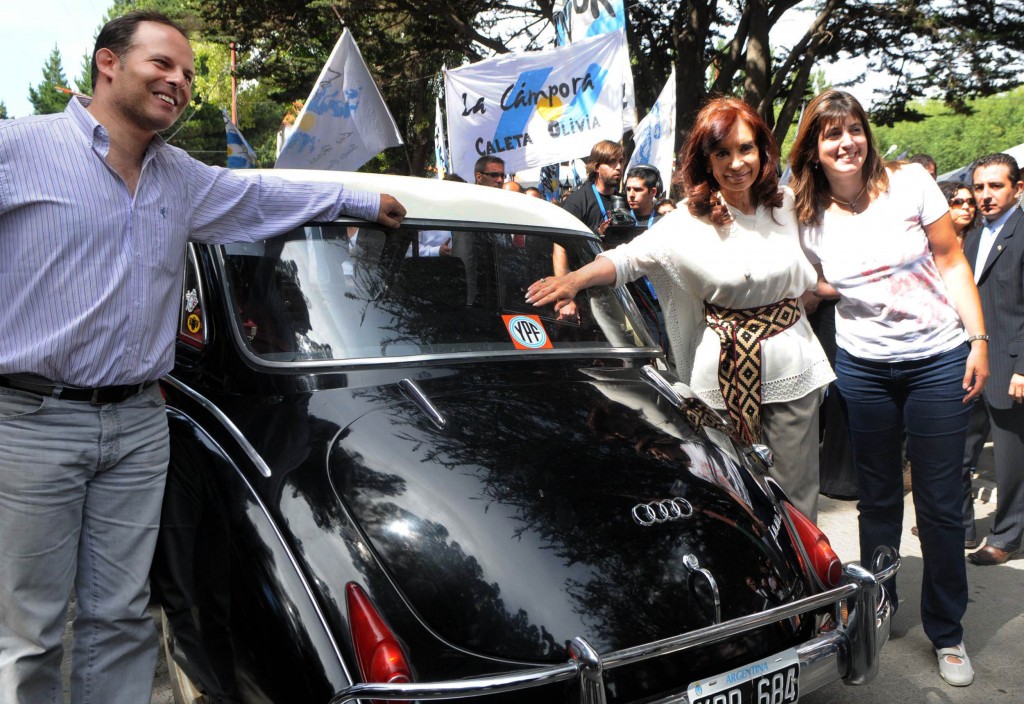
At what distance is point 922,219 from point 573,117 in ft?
20.3

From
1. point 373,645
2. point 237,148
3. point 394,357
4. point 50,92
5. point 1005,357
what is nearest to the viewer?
point 373,645

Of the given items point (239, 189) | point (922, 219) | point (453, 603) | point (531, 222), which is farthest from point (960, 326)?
point (239, 189)

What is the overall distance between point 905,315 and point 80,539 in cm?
306

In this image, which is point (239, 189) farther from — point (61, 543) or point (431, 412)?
point (61, 543)

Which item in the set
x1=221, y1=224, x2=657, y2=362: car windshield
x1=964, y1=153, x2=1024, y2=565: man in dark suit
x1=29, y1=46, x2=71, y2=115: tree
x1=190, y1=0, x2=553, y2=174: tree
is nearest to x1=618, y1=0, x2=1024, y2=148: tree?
x1=190, y1=0, x2=553, y2=174: tree

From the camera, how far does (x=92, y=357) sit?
2.70 meters

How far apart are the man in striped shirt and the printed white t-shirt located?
2.54m

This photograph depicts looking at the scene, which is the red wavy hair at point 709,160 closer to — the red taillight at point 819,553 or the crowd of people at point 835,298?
Answer: the crowd of people at point 835,298

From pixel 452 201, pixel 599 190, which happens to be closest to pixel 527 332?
pixel 452 201

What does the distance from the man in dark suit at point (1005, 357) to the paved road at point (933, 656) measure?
0.21 m

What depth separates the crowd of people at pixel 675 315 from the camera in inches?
104

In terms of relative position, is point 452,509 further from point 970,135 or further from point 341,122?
point 970,135

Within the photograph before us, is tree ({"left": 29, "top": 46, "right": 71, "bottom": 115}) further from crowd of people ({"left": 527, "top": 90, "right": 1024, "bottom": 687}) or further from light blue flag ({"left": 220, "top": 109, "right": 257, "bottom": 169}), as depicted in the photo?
crowd of people ({"left": 527, "top": 90, "right": 1024, "bottom": 687})

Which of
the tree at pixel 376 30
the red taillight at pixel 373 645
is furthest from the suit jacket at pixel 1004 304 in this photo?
the tree at pixel 376 30
